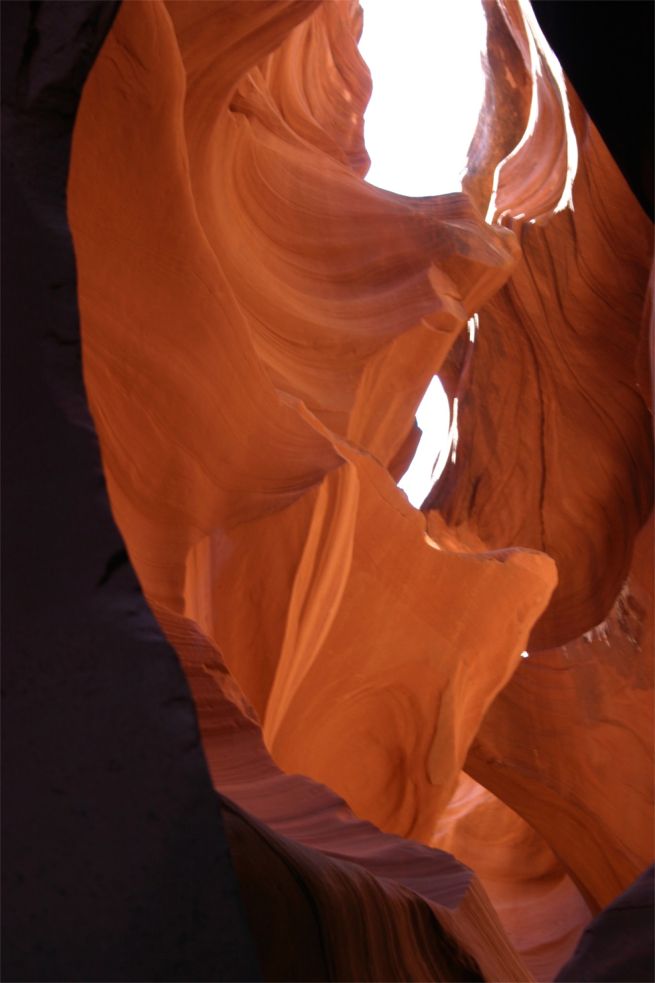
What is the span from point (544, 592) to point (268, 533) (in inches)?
81.8

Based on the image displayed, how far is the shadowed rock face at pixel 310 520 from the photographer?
1646 mm

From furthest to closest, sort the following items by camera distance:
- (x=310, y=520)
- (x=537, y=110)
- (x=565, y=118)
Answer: (x=537, y=110), (x=565, y=118), (x=310, y=520)

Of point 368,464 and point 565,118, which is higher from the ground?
point 565,118

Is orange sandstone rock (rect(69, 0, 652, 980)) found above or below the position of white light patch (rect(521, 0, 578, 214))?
below

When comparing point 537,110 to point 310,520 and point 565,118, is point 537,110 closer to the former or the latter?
point 565,118

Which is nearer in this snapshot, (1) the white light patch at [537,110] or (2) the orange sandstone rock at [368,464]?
(2) the orange sandstone rock at [368,464]

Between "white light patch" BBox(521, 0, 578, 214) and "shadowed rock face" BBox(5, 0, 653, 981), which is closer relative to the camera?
"shadowed rock face" BBox(5, 0, 653, 981)

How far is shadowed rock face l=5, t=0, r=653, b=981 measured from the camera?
1646 millimetres

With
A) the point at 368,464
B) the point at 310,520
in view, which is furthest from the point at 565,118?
the point at 310,520

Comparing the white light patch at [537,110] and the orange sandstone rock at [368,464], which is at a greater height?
the white light patch at [537,110]

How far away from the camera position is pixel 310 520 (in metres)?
4.25

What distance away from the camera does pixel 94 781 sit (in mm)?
1622

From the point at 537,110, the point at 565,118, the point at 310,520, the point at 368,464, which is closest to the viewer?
the point at 310,520

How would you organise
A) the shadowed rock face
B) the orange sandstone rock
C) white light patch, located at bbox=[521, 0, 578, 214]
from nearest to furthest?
the shadowed rock face → the orange sandstone rock → white light patch, located at bbox=[521, 0, 578, 214]
